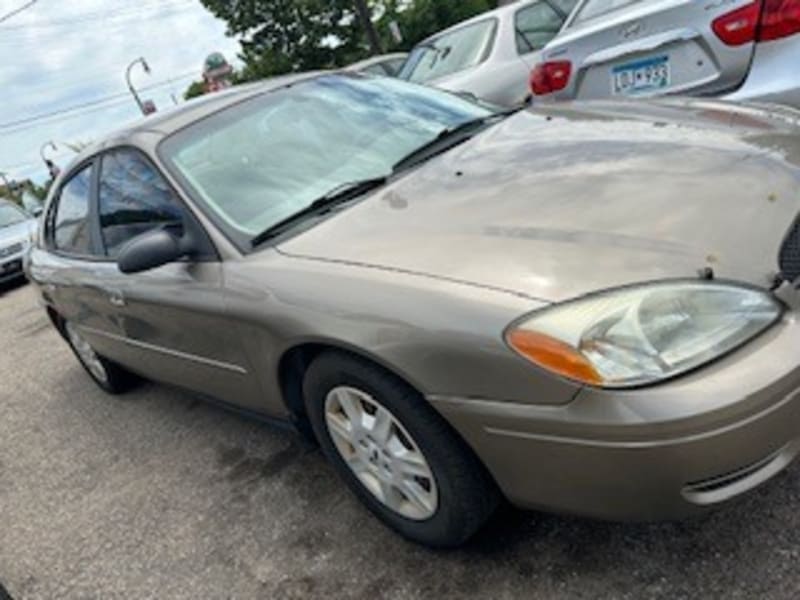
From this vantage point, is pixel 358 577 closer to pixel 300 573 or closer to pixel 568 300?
pixel 300 573

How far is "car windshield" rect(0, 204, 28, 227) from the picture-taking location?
39.1ft

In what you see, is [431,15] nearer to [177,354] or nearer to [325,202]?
[177,354]

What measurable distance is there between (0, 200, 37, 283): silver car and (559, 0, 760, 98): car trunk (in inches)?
326

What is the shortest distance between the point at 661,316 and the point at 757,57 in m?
2.09

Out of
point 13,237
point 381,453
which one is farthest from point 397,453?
point 13,237

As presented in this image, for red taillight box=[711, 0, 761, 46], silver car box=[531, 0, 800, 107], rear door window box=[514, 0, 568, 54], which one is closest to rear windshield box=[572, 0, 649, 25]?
silver car box=[531, 0, 800, 107]

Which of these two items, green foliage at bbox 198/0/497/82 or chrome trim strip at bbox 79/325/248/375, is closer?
chrome trim strip at bbox 79/325/248/375

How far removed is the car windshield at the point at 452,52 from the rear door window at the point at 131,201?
12.8 ft

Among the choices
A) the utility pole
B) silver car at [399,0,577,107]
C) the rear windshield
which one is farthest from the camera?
the utility pole

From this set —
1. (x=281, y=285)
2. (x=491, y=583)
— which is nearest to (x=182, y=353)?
(x=281, y=285)

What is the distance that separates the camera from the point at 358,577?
7.63 feet

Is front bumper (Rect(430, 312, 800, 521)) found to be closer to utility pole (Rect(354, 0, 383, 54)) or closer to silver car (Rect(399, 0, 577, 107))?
silver car (Rect(399, 0, 577, 107))

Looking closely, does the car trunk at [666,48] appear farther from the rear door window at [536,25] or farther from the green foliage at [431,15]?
the green foliage at [431,15]

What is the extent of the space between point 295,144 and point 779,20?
2.04 m
